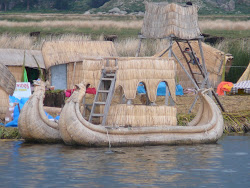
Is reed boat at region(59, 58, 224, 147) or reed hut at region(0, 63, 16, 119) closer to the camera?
reed boat at region(59, 58, 224, 147)

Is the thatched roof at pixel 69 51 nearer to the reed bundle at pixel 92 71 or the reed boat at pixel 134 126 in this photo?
the reed bundle at pixel 92 71

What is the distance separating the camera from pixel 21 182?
39.8 ft

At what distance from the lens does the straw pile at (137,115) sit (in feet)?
52.7

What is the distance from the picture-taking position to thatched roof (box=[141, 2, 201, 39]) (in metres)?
18.2

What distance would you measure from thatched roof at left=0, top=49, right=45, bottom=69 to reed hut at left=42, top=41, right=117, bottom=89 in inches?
10.3

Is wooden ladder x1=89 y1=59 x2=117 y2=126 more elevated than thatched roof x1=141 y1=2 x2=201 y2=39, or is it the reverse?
thatched roof x1=141 y1=2 x2=201 y2=39

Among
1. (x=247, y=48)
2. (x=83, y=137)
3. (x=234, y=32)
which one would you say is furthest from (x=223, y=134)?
(x=234, y=32)

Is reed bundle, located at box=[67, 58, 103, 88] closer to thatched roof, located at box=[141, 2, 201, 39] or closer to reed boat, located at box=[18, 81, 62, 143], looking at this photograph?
reed boat, located at box=[18, 81, 62, 143]

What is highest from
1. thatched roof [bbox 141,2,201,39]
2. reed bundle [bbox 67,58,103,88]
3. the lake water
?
thatched roof [bbox 141,2,201,39]

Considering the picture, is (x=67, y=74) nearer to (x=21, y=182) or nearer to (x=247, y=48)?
(x=247, y=48)

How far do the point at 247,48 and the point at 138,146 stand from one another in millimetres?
12230

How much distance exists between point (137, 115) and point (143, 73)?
3.18 feet

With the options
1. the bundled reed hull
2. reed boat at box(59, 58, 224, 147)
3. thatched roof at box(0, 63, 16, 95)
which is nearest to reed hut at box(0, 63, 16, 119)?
thatched roof at box(0, 63, 16, 95)

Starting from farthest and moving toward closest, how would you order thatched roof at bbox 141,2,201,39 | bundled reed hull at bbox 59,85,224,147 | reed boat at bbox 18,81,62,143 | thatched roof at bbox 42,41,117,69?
1. thatched roof at bbox 42,41,117,69
2. thatched roof at bbox 141,2,201,39
3. reed boat at bbox 18,81,62,143
4. bundled reed hull at bbox 59,85,224,147
